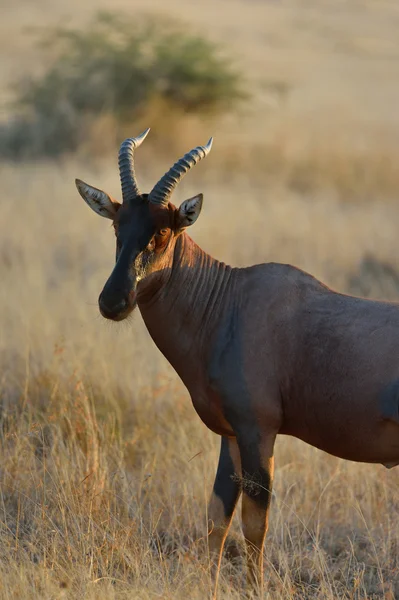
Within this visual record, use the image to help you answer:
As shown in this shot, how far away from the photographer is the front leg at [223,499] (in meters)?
6.29

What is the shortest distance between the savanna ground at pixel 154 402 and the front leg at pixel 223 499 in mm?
175

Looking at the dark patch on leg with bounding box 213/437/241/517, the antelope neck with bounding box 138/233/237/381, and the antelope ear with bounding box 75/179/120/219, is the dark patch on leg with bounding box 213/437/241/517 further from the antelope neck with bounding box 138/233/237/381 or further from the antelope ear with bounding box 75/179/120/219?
the antelope ear with bounding box 75/179/120/219

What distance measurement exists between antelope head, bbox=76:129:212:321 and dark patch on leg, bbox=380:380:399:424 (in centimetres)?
158

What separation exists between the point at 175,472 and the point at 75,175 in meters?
12.4

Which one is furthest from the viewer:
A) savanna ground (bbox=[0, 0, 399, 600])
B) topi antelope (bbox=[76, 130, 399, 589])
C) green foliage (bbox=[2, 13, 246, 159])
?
green foliage (bbox=[2, 13, 246, 159])

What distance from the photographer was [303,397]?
573cm

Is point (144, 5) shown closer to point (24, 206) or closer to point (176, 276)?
point (24, 206)

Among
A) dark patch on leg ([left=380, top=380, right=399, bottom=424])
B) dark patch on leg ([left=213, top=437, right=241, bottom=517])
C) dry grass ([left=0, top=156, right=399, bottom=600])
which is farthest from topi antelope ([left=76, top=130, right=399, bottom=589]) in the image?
dry grass ([left=0, top=156, right=399, bottom=600])

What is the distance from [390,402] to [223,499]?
4.73 ft

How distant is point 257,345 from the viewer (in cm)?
580

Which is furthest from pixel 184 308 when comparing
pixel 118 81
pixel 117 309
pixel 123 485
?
pixel 118 81

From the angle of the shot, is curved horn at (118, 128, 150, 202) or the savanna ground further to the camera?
the savanna ground

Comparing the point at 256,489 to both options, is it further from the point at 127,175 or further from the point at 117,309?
the point at 127,175

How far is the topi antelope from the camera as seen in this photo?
18.4ft
